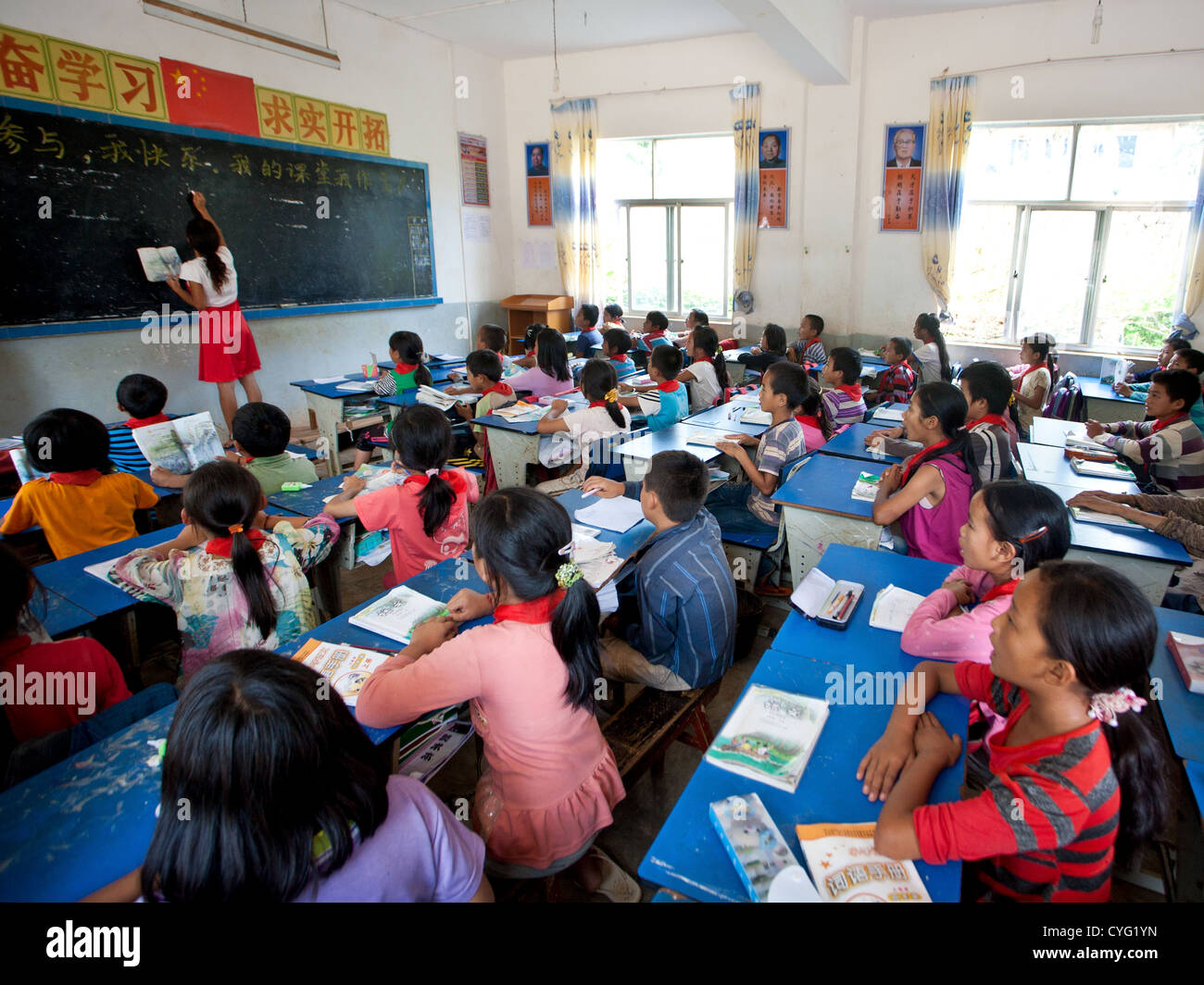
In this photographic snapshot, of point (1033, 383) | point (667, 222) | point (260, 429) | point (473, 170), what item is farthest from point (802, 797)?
point (473, 170)

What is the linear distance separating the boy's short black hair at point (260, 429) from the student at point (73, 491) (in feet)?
1.30

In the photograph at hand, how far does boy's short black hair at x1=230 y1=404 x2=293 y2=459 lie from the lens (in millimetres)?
2742

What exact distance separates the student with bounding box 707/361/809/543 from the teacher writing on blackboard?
12.5 feet

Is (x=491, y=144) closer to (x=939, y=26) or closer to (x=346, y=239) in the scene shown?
(x=346, y=239)

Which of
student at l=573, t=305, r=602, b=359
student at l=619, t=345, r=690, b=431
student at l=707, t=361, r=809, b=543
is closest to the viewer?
student at l=707, t=361, r=809, b=543

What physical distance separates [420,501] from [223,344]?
3981 millimetres

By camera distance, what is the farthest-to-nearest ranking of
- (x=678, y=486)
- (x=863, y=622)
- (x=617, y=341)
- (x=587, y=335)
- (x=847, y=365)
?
(x=587, y=335) → (x=617, y=341) → (x=847, y=365) → (x=678, y=486) → (x=863, y=622)

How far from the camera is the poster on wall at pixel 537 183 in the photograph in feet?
27.0

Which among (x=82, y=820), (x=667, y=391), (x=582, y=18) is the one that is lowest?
(x=82, y=820)

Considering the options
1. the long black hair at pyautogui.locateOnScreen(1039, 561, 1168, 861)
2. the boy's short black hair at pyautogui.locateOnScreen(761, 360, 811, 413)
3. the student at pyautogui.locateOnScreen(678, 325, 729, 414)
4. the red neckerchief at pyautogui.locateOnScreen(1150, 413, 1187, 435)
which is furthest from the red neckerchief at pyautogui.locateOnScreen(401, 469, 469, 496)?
the red neckerchief at pyautogui.locateOnScreen(1150, 413, 1187, 435)

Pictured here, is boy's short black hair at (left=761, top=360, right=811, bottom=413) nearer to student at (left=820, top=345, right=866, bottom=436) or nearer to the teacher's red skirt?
student at (left=820, top=345, right=866, bottom=436)

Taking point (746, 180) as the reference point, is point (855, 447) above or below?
below

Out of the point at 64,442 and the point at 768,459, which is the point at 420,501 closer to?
the point at 64,442

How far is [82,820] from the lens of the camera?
1.22 metres
